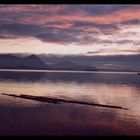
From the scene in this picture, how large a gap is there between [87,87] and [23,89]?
29.0 inches

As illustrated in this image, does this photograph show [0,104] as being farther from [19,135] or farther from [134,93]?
[134,93]

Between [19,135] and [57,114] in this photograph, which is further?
[57,114]

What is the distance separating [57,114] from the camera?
3771mm

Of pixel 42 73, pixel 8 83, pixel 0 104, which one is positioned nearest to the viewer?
pixel 0 104

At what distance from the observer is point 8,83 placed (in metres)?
3.88

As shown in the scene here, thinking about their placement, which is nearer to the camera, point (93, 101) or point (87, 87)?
point (93, 101)
